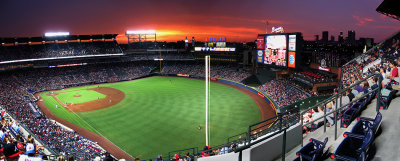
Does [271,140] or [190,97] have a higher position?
[271,140]

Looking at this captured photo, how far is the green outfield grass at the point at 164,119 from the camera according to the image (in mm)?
22359

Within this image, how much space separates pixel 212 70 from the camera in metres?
62.4

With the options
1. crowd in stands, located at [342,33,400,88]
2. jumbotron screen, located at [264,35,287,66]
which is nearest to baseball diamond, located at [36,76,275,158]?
jumbotron screen, located at [264,35,287,66]

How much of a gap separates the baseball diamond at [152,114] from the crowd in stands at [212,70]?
21.0 ft

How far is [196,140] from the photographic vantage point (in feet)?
74.0

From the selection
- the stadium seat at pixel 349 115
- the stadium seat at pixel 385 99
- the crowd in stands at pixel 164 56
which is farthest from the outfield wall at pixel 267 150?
the crowd in stands at pixel 164 56

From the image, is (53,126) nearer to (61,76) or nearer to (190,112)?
(190,112)

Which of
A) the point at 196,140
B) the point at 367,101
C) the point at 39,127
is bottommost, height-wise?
the point at 196,140

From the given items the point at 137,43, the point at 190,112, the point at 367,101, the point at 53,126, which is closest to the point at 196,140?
the point at 190,112

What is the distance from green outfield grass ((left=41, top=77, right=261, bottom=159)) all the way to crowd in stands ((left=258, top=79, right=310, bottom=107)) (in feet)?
10.4

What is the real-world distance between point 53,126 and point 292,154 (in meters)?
23.4

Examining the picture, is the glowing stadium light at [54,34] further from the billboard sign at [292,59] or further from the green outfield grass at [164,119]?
the billboard sign at [292,59]

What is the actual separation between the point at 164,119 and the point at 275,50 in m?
17.4

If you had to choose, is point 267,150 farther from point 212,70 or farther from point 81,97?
point 212,70
